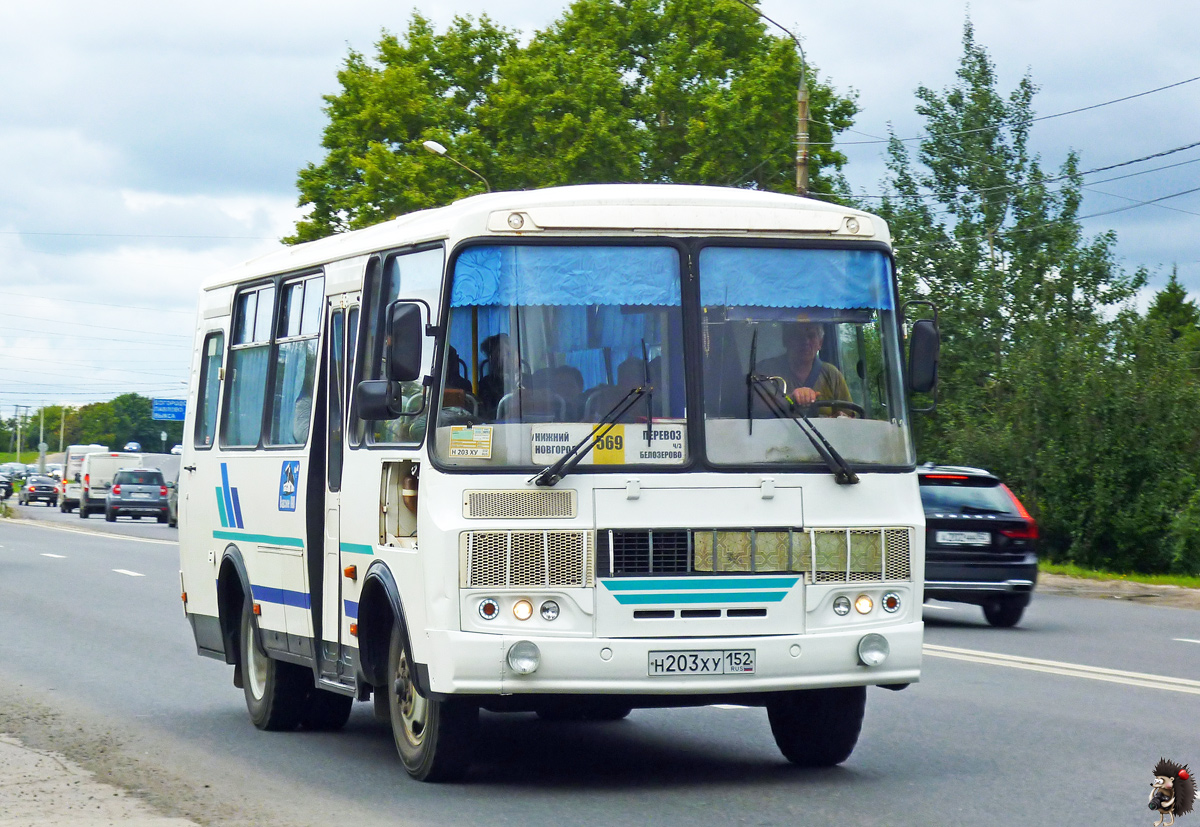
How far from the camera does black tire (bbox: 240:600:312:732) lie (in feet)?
34.9

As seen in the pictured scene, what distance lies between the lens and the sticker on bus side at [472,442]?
8125mm

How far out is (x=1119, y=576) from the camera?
27906 mm

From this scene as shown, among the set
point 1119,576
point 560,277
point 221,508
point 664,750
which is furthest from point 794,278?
point 1119,576

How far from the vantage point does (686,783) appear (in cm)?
860

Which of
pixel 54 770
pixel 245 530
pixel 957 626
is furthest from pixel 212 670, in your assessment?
pixel 957 626

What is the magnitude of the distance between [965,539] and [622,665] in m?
11.1

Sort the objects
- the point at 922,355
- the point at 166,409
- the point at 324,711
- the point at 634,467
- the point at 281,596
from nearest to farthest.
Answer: the point at 634,467, the point at 922,355, the point at 281,596, the point at 324,711, the point at 166,409

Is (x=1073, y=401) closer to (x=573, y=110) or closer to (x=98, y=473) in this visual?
(x=573, y=110)

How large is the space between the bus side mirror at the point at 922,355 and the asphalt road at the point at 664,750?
73.2 inches

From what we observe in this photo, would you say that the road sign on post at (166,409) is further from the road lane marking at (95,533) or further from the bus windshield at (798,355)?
the bus windshield at (798,355)

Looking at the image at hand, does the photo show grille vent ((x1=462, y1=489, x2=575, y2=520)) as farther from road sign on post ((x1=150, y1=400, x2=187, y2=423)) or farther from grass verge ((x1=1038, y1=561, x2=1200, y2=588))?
road sign on post ((x1=150, y1=400, x2=187, y2=423))

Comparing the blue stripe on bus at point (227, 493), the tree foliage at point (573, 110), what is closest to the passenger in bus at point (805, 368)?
the blue stripe on bus at point (227, 493)

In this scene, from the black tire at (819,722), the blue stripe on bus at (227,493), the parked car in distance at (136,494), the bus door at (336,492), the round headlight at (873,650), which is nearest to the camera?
the round headlight at (873,650)

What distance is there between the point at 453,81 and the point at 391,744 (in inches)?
1620
